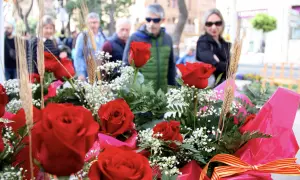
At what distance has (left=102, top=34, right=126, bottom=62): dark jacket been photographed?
3189 mm

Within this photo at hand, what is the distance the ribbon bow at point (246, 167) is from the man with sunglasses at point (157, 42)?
168 centimetres

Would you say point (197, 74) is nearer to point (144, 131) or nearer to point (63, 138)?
point (144, 131)

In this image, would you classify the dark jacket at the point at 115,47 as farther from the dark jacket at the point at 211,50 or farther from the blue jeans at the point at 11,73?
the blue jeans at the point at 11,73

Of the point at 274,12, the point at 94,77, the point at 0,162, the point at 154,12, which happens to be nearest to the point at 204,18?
the point at 154,12

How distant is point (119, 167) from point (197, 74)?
23.8 inches

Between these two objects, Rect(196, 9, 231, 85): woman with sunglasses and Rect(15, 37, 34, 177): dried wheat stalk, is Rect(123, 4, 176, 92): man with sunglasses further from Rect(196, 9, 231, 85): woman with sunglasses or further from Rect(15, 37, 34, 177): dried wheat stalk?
Rect(15, 37, 34, 177): dried wheat stalk

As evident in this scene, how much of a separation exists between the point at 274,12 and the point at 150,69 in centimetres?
1728

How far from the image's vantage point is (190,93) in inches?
48.7

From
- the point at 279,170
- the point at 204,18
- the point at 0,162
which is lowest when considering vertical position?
the point at 279,170

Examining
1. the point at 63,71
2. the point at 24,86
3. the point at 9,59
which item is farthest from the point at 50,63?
the point at 9,59

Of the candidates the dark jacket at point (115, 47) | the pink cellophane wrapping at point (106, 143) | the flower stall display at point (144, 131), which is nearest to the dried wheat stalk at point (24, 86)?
the flower stall display at point (144, 131)

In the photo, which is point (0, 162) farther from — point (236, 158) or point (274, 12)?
point (274, 12)

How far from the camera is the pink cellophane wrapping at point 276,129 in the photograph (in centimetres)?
108

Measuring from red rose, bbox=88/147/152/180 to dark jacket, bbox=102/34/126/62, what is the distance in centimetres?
255
